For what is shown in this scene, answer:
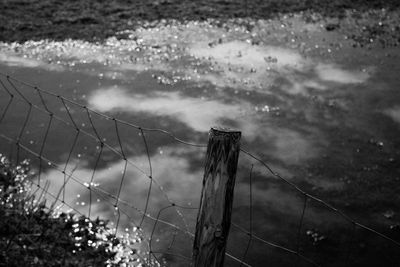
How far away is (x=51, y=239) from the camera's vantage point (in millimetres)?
4875

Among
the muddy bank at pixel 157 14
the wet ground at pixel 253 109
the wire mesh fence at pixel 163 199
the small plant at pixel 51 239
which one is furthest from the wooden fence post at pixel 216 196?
the muddy bank at pixel 157 14

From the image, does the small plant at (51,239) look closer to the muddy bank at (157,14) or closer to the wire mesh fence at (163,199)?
the wire mesh fence at (163,199)

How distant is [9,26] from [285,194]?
7.59 meters

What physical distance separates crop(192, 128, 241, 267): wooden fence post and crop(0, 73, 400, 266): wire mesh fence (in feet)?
4.19

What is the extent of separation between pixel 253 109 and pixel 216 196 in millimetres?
5289

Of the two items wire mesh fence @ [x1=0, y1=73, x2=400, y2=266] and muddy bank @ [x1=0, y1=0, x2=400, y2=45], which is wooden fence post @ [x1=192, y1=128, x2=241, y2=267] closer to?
wire mesh fence @ [x1=0, y1=73, x2=400, y2=266]

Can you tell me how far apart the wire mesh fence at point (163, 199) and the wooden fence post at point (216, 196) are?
1276 mm

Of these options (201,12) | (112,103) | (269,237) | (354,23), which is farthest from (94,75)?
(354,23)

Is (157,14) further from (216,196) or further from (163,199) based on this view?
(216,196)

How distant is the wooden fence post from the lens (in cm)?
293

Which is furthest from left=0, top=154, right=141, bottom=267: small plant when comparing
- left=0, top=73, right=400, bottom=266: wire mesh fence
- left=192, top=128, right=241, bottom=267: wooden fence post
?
left=192, top=128, right=241, bottom=267: wooden fence post

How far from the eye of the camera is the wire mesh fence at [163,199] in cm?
519

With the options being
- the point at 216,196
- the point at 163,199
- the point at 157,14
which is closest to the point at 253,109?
the point at 163,199

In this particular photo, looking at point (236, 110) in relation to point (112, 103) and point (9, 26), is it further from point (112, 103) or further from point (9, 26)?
point (9, 26)
